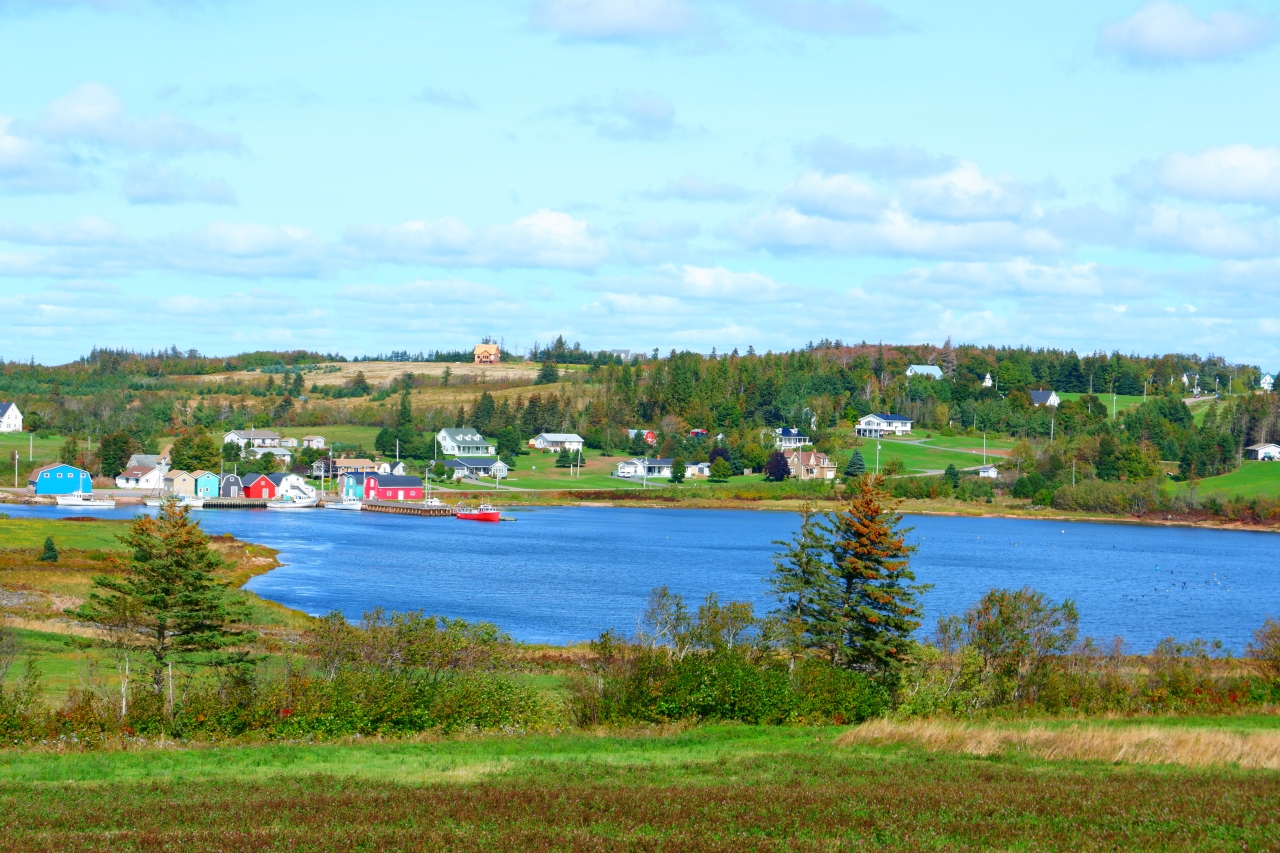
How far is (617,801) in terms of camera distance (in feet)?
40.4

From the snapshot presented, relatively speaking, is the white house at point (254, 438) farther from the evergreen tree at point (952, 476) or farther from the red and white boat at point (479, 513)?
the evergreen tree at point (952, 476)

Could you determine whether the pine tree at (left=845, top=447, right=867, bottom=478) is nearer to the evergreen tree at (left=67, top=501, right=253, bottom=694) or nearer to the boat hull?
the boat hull

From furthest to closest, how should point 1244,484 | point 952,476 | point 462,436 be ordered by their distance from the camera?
point 462,436 → point 952,476 → point 1244,484

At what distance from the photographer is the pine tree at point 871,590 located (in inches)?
1019

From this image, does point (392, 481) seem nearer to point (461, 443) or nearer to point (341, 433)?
point (461, 443)

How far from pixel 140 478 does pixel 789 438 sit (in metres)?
70.0

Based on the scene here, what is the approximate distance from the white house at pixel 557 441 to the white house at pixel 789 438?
23191mm

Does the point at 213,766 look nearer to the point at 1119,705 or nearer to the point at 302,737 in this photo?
the point at 302,737

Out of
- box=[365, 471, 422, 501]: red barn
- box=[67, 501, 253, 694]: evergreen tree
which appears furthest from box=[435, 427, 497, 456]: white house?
box=[67, 501, 253, 694]: evergreen tree

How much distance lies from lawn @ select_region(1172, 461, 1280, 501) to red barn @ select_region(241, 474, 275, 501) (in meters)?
87.1

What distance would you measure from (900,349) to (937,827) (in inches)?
7259

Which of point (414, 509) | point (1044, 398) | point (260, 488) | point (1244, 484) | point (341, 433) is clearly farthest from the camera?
point (1044, 398)

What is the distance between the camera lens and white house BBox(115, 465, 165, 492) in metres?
109

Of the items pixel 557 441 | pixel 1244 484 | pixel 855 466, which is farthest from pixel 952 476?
pixel 557 441
